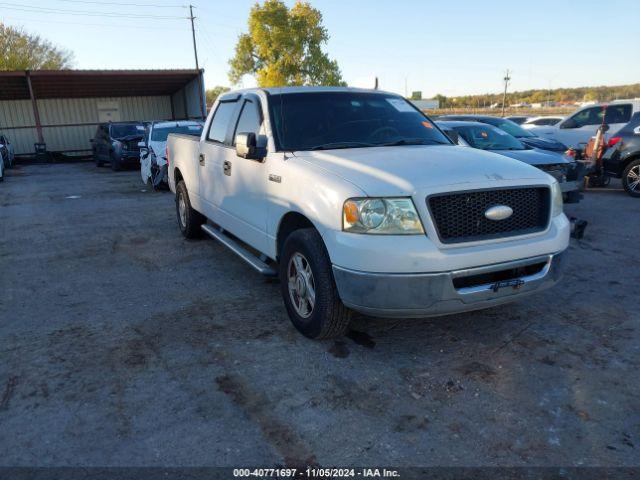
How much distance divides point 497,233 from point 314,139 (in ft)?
5.64

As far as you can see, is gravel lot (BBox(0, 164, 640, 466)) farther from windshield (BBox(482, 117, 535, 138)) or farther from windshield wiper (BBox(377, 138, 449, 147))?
windshield (BBox(482, 117, 535, 138))

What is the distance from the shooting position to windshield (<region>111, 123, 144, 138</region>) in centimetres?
1905

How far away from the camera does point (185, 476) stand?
93.4 inches

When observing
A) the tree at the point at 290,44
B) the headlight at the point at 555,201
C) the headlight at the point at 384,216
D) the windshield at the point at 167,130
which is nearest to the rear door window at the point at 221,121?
the headlight at the point at 384,216

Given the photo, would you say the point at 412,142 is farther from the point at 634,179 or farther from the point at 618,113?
the point at 618,113

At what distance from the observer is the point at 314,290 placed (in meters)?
3.51

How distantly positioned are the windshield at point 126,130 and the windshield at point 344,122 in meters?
16.0

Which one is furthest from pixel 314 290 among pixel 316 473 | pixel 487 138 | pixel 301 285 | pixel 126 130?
pixel 126 130

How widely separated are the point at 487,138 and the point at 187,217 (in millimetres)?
5087

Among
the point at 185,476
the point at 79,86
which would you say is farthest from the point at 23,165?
the point at 185,476

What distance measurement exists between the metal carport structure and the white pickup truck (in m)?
20.0

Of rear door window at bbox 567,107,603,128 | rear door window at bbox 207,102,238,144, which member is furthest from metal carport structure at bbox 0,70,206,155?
rear door window at bbox 207,102,238,144

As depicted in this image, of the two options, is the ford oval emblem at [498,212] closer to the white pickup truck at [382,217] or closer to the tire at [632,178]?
the white pickup truck at [382,217]

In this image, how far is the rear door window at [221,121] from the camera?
17.1 ft
